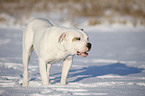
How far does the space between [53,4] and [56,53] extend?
49.8 metres

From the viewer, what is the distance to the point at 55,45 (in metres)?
4.39

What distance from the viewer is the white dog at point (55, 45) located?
416 centimetres

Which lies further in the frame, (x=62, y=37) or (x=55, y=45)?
(x=55, y=45)

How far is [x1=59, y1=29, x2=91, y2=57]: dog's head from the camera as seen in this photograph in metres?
4.12

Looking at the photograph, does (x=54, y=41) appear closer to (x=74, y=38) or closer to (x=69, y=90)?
(x=74, y=38)

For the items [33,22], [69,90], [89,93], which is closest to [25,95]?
[69,90]

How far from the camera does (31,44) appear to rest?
17.2 feet

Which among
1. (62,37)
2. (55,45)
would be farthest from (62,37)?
(55,45)

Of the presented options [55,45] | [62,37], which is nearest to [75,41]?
[62,37]

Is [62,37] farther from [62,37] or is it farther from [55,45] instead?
[55,45]

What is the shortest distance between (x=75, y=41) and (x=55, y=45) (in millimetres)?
457

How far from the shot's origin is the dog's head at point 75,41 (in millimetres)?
4125

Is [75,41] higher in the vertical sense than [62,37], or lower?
lower

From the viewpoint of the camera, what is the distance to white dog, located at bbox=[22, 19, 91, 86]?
4.16 meters
